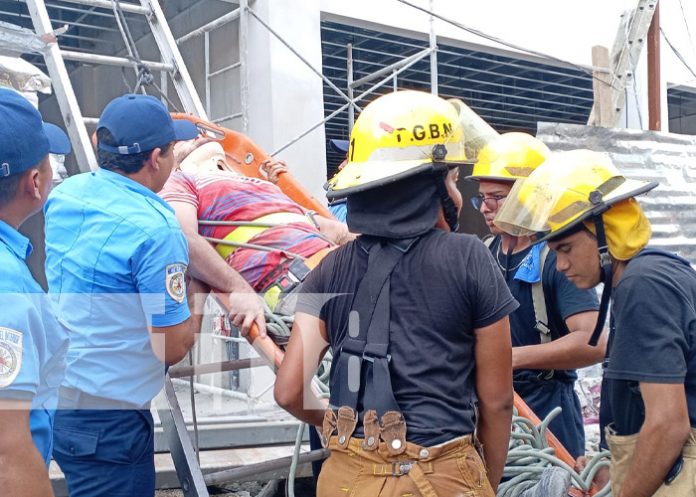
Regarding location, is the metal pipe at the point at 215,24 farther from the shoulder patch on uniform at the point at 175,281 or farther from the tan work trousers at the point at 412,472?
the tan work trousers at the point at 412,472

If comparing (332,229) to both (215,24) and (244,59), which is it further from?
(215,24)

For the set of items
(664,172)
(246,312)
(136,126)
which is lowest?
(246,312)

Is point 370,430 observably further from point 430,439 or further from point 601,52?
point 601,52

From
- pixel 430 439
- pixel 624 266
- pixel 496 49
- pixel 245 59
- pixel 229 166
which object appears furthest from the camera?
pixel 496 49

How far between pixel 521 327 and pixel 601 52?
12.8 feet

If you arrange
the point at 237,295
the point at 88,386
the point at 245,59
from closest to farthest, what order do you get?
the point at 88,386 → the point at 237,295 → the point at 245,59

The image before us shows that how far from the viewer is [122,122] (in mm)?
2477

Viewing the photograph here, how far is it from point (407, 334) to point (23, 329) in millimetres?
822

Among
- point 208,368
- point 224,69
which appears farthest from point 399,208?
point 224,69

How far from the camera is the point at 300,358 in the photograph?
1956 mm

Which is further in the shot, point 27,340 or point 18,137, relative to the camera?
point 18,137

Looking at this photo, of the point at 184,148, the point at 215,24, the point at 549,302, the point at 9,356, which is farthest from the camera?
the point at 215,24

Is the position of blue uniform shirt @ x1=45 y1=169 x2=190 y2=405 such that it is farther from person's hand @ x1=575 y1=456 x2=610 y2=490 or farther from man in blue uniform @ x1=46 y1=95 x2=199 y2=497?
person's hand @ x1=575 y1=456 x2=610 y2=490

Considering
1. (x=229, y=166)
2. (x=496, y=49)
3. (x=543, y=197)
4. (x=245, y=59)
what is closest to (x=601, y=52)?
(x=496, y=49)
